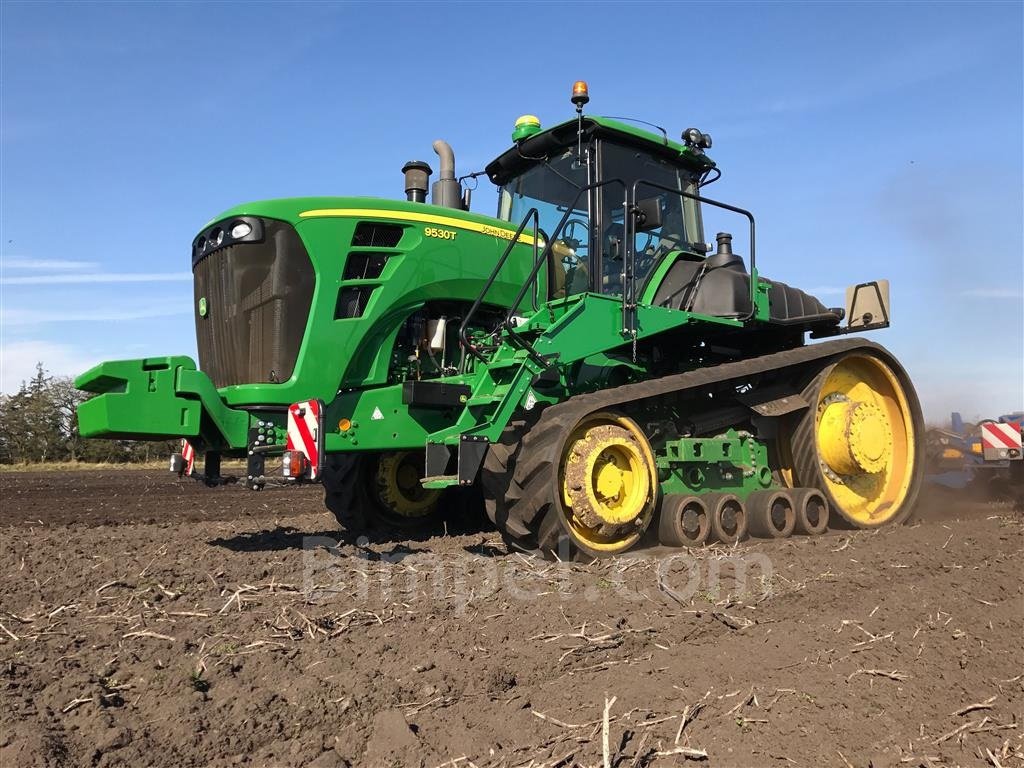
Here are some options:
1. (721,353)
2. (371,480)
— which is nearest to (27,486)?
(371,480)

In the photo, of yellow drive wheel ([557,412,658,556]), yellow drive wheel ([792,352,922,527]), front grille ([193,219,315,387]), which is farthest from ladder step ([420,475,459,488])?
yellow drive wheel ([792,352,922,527])

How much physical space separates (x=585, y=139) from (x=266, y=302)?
2.87m

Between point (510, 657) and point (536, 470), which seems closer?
point (510, 657)

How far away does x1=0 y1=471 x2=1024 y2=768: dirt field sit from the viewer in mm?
2623

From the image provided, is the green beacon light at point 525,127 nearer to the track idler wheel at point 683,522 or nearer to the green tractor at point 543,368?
the green tractor at point 543,368

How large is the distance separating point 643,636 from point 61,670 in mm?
2522

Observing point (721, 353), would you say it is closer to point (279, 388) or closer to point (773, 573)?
point (773, 573)

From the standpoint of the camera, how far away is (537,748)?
258 centimetres

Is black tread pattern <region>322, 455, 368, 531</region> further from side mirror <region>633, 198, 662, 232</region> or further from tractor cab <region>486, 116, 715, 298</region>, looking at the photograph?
side mirror <region>633, 198, 662, 232</region>

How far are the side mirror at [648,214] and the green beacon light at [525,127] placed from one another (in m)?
1.21

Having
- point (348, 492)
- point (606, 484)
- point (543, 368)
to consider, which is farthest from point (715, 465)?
point (348, 492)

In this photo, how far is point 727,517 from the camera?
6.33 meters

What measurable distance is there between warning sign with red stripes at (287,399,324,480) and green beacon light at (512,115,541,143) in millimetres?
3045

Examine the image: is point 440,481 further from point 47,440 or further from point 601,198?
point 47,440
